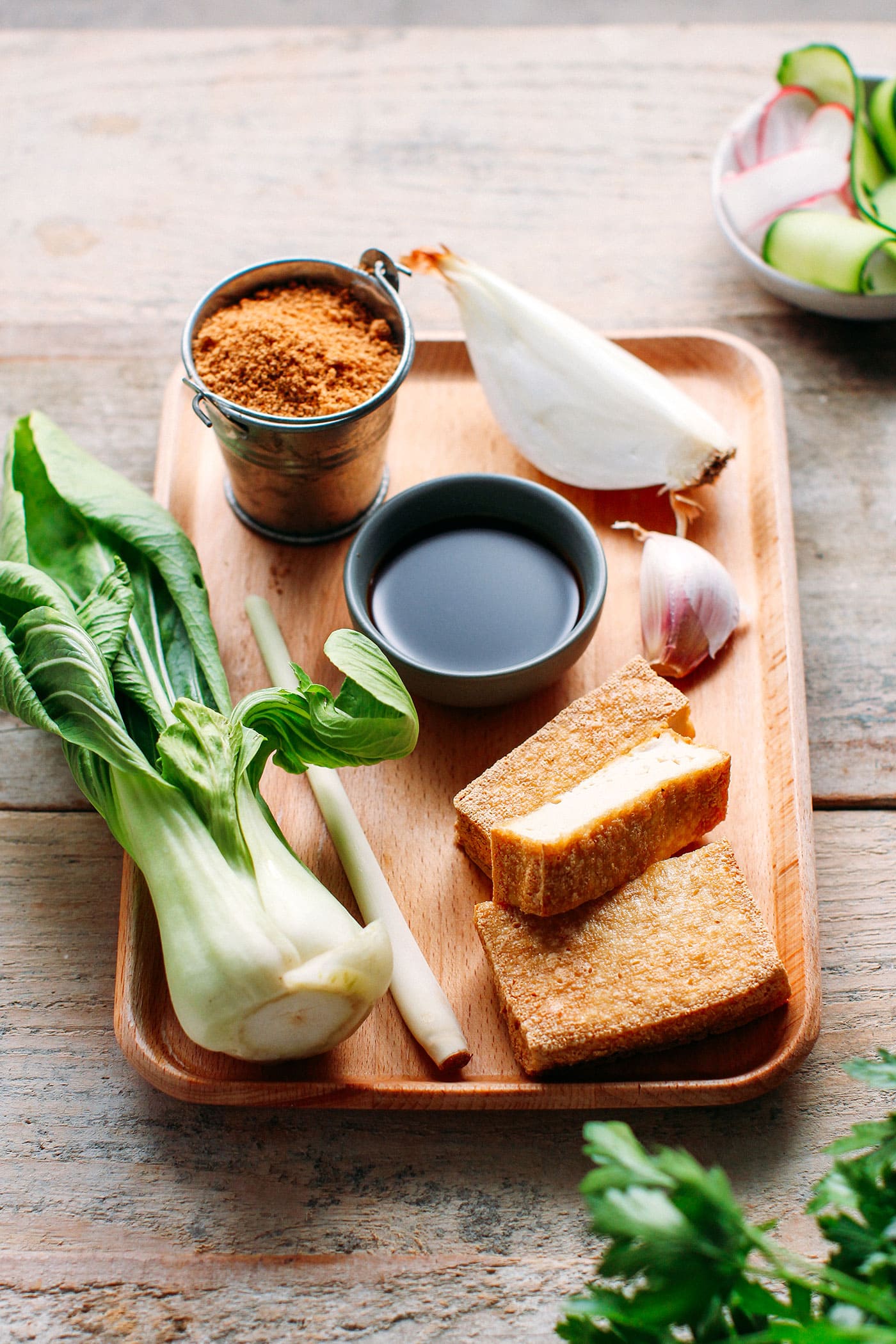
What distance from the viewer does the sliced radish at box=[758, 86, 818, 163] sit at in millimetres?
2254

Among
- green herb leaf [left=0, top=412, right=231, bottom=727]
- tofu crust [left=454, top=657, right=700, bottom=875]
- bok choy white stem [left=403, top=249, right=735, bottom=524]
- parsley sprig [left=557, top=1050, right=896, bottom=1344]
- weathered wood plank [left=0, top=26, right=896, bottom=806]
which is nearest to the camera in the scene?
parsley sprig [left=557, top=1050, right=896, bottom=1344]

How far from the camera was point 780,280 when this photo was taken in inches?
86.0

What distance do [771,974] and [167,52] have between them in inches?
102

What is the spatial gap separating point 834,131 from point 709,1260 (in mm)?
2163

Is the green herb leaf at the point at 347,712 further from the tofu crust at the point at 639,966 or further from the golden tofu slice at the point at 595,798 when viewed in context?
the tofu crust at the point at 639,966

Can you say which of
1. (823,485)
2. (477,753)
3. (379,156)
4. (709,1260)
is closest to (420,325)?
(379,156)

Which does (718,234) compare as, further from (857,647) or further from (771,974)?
(771,974)

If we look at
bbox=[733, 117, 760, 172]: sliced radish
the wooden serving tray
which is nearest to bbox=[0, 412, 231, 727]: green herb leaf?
the wooden serving tray

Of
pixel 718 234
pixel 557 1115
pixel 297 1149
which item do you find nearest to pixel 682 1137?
pixel 557 1115

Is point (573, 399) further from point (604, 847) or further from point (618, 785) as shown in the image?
point (604, 847)

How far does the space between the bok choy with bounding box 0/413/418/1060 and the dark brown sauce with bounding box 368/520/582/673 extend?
243 mm

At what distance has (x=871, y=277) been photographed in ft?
6.98

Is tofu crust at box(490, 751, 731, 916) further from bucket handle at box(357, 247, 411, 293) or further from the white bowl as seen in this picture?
the white bowl

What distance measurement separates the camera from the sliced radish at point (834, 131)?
2.22 metres
